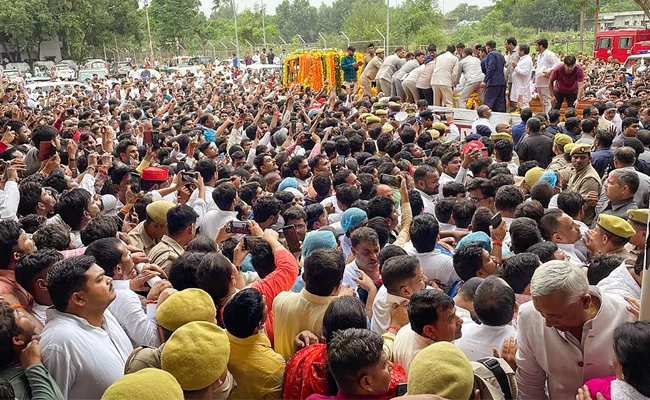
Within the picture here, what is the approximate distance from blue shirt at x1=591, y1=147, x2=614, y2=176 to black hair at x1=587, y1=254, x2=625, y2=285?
3.41 metres

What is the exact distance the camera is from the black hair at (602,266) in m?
3.70

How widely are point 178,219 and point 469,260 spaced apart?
212 cm

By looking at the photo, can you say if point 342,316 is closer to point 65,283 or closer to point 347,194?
point 65,283

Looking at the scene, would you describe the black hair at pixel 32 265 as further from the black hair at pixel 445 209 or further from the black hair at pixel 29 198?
the black hair at pixel 445 209

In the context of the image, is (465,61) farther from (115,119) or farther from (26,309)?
(26,309)

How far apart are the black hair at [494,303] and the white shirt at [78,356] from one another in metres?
1.88

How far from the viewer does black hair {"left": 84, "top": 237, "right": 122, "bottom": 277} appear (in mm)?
3544

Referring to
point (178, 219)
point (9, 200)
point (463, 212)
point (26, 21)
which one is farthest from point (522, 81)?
point (26, 21)

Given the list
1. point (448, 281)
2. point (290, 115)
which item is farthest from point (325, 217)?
point (290, 115)

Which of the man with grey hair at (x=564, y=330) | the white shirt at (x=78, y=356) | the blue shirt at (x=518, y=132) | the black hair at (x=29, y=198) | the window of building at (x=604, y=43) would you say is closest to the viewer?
the man with grey hair at (x=564, y=330)

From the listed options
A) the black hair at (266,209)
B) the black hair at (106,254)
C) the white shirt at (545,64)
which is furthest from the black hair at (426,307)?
the white shirt at (545,64)

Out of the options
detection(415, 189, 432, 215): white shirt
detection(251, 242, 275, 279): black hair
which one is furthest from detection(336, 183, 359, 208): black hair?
detection(251, 242, 275, 279): black hair

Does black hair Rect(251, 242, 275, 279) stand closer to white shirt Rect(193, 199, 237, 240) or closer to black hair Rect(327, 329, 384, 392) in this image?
white shirt Rect(193, 199, 237, 240)

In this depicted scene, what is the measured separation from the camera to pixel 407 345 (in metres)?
2.98
